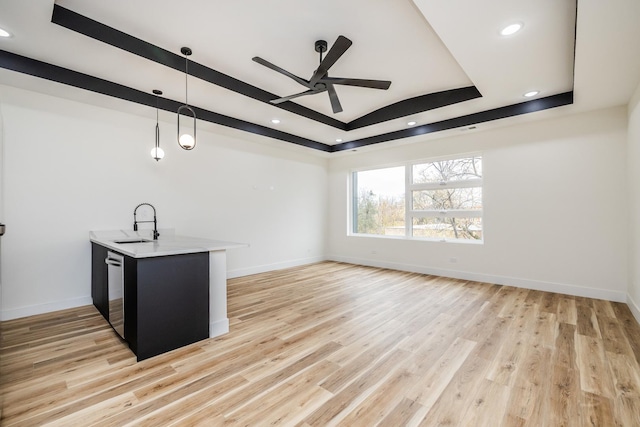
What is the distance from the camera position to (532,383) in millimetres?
Result: 2035

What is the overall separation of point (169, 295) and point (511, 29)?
11.8 ft

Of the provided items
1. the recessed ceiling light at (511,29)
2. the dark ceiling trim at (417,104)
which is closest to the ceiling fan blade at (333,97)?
the recessed ceiling light at (511,29)

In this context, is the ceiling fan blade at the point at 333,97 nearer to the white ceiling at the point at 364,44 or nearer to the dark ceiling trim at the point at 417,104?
the white ceiling at the point at 364,44

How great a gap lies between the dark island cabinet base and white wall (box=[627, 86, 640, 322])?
451 cm

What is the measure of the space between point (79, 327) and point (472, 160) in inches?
234

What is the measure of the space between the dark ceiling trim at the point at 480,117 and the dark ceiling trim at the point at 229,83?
2.14 feet

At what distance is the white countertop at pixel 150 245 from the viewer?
2.39 m

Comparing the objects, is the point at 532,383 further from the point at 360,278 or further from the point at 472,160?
the point at 472,160

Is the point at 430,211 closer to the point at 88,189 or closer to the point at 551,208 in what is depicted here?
the point at 551,208

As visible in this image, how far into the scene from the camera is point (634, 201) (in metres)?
3.39

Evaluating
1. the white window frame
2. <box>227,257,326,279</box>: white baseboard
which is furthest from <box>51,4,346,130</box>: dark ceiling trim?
the white window frame

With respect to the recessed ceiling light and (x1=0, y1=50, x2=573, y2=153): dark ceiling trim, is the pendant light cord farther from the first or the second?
the recessed ceiling light

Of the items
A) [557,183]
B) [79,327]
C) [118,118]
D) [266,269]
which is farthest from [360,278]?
[118,118]

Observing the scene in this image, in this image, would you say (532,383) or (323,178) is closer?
(532,383)
